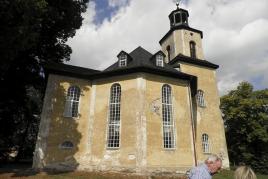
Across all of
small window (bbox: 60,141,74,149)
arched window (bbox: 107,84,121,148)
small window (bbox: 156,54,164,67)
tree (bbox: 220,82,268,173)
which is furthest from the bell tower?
small window (bbox: 60,141,74,149)

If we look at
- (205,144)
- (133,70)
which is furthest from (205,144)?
(133,70)

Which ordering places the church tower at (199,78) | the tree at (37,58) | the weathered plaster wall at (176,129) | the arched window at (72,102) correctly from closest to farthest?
the weathered plaster wall at (176,129), the arched window at (72,102), the tree at (37,58), the church tower at (199,78)

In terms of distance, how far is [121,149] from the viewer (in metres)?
19.4

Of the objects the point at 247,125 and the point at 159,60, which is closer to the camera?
the point at 159,60

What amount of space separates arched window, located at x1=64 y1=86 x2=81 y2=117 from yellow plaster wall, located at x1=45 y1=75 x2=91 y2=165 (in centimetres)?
32

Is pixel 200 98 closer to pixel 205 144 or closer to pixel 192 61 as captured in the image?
pixel 192 61

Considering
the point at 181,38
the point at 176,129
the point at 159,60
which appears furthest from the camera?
the point at 181,38

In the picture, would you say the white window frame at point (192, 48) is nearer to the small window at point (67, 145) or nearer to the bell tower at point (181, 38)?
the bell tower at point (181, 38)

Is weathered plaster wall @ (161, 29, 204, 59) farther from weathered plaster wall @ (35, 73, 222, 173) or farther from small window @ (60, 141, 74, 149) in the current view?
small window @ (60, 141, 74, 149)

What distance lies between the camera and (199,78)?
2747cm

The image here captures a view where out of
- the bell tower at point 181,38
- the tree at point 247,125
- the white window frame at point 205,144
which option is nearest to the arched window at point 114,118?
the white window frame at point 205,144

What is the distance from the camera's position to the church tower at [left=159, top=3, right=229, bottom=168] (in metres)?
24.8

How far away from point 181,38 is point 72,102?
1451 cm

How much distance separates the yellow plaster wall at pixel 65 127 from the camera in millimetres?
19859
